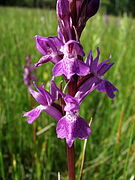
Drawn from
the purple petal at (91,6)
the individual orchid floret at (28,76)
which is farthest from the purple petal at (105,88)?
the individual orchid floret at (28,76)

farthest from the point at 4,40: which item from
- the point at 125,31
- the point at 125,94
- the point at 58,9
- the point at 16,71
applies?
the point at 58,9

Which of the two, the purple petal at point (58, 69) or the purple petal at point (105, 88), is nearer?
the purple petal at point (58, 69)

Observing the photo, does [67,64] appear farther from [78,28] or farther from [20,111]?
[20,111]

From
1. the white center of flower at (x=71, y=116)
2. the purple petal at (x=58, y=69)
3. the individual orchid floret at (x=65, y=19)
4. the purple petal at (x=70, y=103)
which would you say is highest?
the individual orchid floret at (x=65, y=19)

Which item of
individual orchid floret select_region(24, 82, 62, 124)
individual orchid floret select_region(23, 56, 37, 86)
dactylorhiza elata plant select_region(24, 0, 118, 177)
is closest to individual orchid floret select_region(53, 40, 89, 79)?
dactylorhiza elata plant select_region(24, 0, 118, 177)

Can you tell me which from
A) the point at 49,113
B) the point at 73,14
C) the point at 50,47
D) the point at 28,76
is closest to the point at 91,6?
the point at 73,14

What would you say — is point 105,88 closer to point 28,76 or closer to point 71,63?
point 71,63

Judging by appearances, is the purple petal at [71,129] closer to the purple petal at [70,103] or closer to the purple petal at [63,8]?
the purple petal at [70,103]
